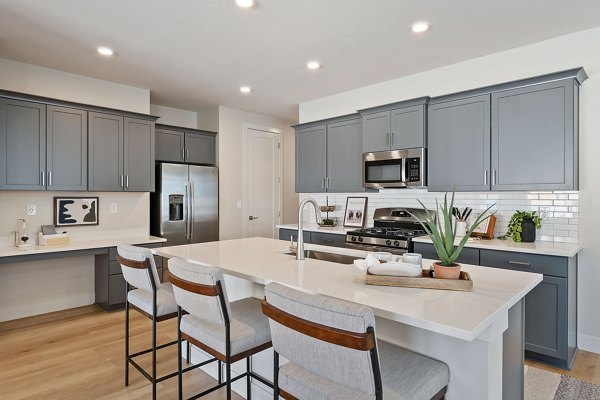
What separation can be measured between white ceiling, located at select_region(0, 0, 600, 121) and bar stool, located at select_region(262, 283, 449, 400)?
87.5 inches

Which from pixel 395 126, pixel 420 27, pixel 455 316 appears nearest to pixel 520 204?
pixel 395 126

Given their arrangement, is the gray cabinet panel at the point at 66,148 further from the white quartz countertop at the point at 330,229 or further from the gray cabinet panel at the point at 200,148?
the white quartz countertop at the point at 330,229

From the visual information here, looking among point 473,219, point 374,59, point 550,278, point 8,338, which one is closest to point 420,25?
point 374,59

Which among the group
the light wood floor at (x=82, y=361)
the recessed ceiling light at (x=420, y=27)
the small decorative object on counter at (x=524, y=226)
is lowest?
the light wood floor at (x=82, y=361)

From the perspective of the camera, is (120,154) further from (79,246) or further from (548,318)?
(548,318)

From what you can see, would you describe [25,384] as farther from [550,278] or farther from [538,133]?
[538,133]

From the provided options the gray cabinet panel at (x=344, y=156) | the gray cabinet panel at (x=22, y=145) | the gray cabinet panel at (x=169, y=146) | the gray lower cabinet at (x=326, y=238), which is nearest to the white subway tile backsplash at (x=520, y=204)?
the gray cabinet panel at (x=344, y=156)

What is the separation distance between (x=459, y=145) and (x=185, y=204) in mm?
3415

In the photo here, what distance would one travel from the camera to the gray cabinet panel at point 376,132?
4047 mm

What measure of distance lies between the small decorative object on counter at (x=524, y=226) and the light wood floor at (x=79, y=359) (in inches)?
106

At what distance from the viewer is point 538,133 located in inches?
119

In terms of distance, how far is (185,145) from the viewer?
16.6ft

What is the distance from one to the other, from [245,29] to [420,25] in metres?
1.42

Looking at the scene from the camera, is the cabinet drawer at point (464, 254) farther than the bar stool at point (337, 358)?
Yes
